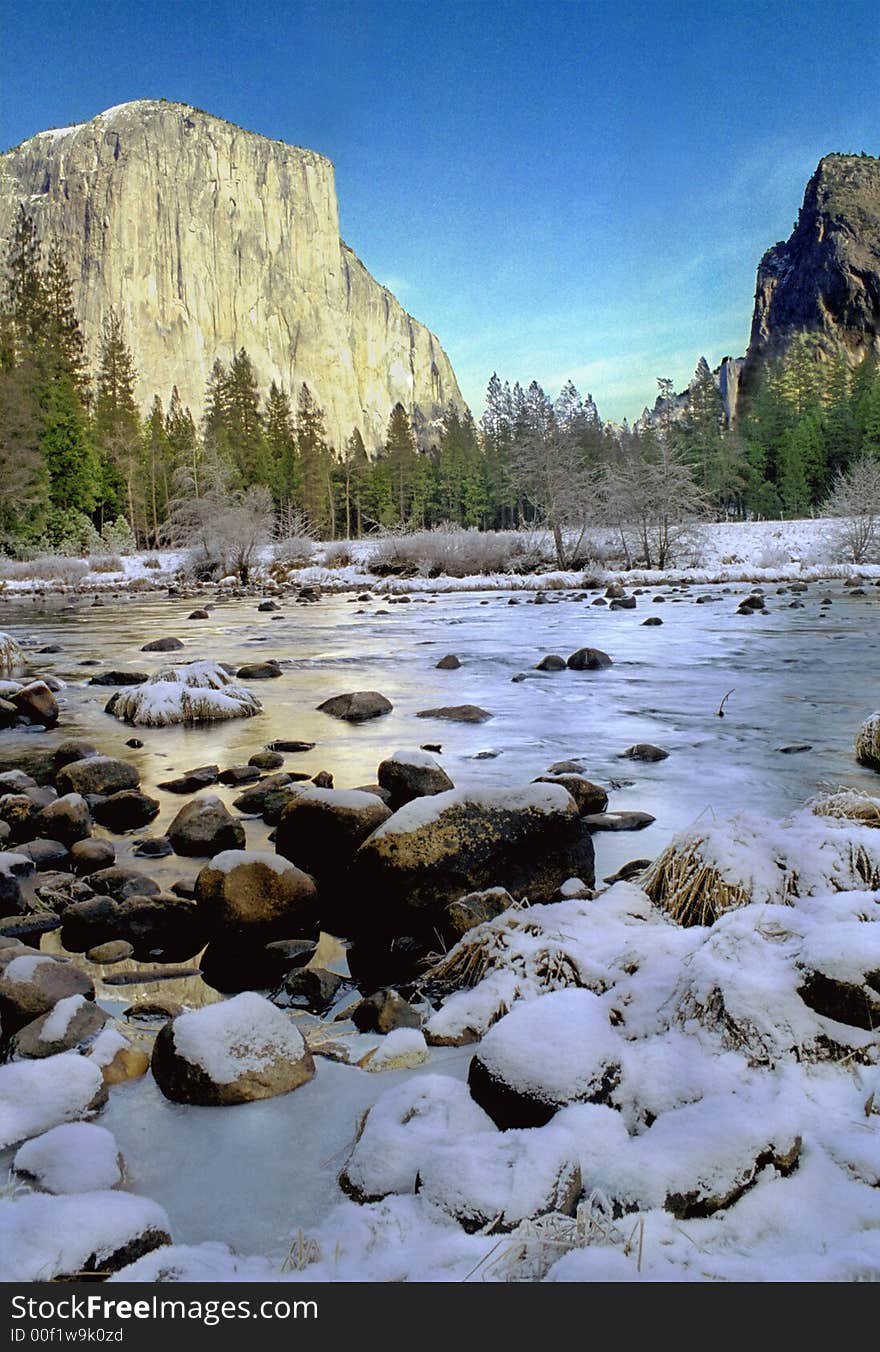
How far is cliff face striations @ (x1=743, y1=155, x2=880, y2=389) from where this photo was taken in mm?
122750

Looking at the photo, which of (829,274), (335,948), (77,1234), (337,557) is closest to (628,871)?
(335,948)

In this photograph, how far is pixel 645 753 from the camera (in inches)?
251

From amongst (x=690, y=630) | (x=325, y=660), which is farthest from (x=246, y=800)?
(x=690, y=630)

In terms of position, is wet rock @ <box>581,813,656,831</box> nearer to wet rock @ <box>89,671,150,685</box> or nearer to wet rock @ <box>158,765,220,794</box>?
wet rock @ <box>158,765,220,794</box>

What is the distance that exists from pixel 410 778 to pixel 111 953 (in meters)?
2.02

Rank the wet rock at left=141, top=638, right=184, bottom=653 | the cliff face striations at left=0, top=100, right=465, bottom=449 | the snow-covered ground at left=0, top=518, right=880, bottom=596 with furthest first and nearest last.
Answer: the cliff face striations at left=0, top=100, right=465, bottom=449 < the snow-covered ground at left=0, top=518, right=880, bottom=596 < the wet rock at left=141, top=638, right=184, bottom=653

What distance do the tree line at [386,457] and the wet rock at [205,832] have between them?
29393mm

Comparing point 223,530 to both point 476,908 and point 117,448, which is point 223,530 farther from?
point 476,908

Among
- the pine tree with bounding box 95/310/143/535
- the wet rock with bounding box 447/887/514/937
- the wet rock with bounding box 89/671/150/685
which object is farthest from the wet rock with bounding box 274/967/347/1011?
the pine tree with bounding box 95/310/143/535

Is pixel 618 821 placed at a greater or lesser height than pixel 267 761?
lesser

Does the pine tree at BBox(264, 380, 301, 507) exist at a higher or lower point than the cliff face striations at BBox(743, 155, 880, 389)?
lower

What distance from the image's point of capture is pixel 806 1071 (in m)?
2.08

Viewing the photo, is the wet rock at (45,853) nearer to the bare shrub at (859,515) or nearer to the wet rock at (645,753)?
the wet rock at (645,753)

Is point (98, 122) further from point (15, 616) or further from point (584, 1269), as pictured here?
point (584, 1269)
